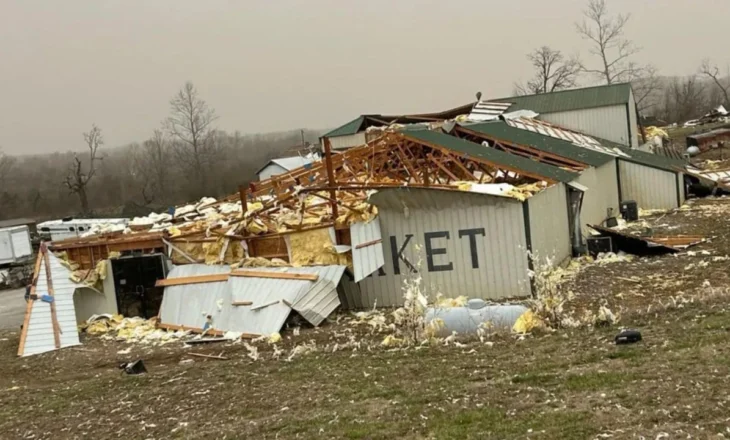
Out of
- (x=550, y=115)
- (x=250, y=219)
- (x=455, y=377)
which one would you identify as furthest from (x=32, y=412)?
(x=550, y=115)

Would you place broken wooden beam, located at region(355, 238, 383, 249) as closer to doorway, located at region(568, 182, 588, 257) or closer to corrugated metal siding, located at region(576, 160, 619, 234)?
doorway, located at region(568, 182, 588, 257)

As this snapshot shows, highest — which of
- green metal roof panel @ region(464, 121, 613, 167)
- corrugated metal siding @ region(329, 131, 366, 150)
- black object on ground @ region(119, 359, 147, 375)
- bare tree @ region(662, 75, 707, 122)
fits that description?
bare tree @ region(662, 75, 707, 122)

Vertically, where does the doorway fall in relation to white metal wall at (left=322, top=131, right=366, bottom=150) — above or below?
below

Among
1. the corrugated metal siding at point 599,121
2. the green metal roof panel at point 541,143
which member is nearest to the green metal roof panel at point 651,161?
the green metal roof panel at point 541,143

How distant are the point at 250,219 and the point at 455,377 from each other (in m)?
9.55

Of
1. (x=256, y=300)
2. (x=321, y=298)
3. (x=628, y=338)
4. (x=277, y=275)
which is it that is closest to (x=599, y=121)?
(x=321, y=298)

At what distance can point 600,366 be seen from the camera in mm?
7680

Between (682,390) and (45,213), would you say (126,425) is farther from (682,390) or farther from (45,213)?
(45,213)

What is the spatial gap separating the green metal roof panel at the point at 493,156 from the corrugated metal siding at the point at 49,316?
34.5 ft

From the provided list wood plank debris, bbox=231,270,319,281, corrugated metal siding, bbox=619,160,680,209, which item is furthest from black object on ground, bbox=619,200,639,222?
wood plank debris, bbox=231,270,319,281

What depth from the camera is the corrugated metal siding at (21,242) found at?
116 ft

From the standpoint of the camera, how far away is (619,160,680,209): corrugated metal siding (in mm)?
27750

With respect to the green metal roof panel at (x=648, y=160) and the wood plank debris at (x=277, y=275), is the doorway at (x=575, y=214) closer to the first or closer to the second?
the wood plank debris at (x=277, y=275)

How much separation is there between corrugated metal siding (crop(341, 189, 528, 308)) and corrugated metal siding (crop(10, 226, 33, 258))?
26.7 m
